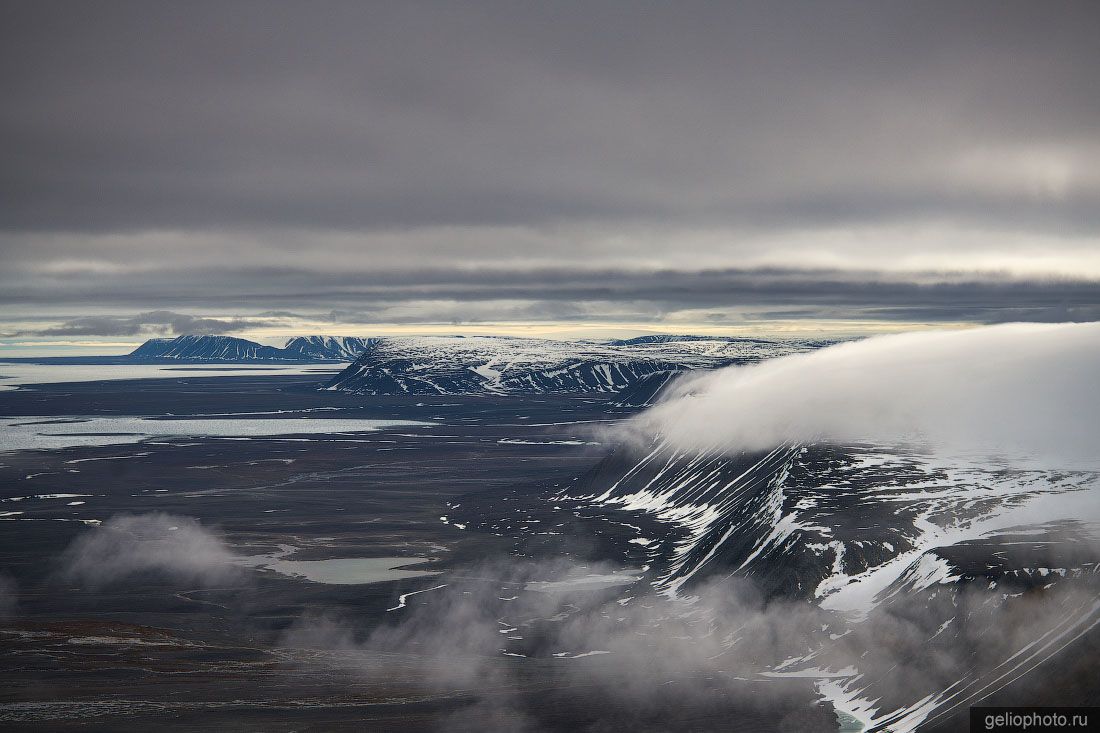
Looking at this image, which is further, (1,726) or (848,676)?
(848,676)

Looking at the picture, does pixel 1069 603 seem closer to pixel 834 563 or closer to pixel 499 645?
pixel 834 563

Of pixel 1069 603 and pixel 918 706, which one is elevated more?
pixel 1069 603

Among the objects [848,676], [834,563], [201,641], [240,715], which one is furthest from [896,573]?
[201,641]

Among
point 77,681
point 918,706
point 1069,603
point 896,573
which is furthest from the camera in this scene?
point 896,573

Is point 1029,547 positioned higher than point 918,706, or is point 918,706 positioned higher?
point 1029,547

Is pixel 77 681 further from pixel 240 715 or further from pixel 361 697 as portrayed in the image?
pixel 361 697

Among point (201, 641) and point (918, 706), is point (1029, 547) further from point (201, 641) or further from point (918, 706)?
point (201, 641)

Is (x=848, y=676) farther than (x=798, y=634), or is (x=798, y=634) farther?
(x=798, y=634)

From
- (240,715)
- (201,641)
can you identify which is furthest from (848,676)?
(201,641)

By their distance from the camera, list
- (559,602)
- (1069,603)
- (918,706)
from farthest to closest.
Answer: (559,602) < (1069,603) < (918,706)
